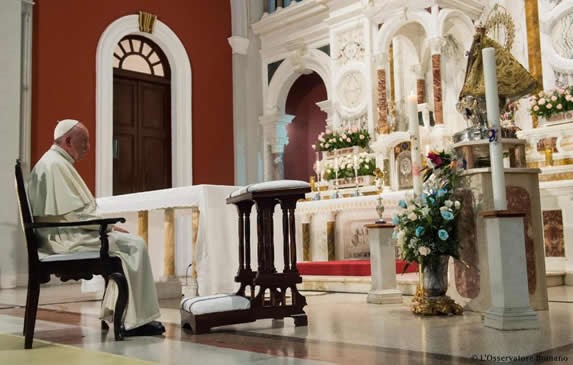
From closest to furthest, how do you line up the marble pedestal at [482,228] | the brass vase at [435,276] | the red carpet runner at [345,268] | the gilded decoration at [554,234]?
the marble pedestal at [482,228] < the brass vase at [435,276] < the red carpet runner at [345,268] < the gilded decoration at [554,234]

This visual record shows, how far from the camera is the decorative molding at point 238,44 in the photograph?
1188cm

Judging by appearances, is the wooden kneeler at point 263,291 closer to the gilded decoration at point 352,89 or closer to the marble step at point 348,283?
the marble step at point 348,283

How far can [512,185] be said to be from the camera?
420cm

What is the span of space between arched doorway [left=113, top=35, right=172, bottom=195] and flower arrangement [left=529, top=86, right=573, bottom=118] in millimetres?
6306

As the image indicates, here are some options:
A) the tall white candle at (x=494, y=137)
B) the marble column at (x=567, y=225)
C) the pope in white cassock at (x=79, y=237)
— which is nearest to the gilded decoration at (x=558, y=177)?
the marble column at (x=567, y=225)

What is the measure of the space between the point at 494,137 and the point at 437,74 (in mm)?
4911

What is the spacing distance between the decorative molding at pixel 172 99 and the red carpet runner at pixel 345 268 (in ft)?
14.4

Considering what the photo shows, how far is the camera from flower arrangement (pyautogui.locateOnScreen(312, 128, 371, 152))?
9172 mm

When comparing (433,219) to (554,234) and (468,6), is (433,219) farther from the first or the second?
(468,6)

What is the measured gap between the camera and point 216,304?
12.5 ft

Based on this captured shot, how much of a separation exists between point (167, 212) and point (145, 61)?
579cm

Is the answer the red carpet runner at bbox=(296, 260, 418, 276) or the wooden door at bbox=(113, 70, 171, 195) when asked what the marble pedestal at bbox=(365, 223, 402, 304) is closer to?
the red carpet runner at bbox=(296, 260, 418, 276)

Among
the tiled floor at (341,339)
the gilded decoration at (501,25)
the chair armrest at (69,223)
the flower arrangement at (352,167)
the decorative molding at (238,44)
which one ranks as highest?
the decorative molding at (238,44)

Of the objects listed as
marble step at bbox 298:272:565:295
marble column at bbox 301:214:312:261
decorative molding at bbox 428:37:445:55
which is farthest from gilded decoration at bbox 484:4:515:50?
marble column at bbox 301:214:312:261
